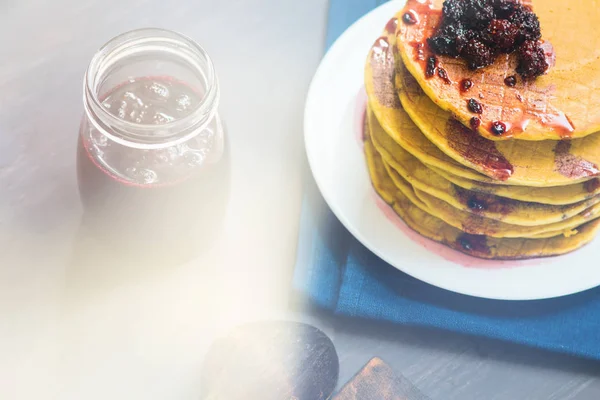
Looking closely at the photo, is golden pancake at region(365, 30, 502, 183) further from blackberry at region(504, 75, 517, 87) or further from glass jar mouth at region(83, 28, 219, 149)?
glass jar mouth at region(83, 28, 219, 149)

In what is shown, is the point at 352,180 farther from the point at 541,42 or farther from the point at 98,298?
the point at 98,298

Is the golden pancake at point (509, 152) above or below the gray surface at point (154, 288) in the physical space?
above

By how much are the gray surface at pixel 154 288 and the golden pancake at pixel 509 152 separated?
0.48m

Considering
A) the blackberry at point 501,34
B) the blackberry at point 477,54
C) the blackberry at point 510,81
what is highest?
the blackberry at point 501,34

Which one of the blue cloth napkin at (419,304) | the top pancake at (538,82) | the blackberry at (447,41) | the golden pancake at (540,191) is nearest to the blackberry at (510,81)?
the top pancake at (538,82)

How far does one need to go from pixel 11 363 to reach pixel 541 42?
147cm

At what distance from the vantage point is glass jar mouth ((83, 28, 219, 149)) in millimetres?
1452

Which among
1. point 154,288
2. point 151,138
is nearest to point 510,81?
point 151,138

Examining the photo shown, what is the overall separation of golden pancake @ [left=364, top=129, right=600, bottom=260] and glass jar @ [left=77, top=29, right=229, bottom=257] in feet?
1.63

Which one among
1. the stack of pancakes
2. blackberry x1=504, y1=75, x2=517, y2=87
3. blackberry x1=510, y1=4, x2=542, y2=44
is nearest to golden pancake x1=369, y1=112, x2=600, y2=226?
the stack of pancakes

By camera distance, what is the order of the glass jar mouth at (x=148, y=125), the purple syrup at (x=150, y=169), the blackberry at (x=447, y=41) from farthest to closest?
the blackberry at (x=447, y=41) → the purple syrup at (x=150, y=169) → the glass jar mouth at (x=148, y=125)

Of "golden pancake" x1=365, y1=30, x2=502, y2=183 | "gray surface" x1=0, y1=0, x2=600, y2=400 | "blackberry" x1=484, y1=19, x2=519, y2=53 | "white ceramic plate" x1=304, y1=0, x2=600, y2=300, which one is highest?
"blackberry" x1=484, y1=19, x2=519, y2=53

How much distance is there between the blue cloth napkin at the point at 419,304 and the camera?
189 cm

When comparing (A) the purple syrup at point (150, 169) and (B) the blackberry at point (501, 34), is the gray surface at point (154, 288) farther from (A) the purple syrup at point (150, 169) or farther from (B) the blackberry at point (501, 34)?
(B) the blackberry at point (501, 34)
